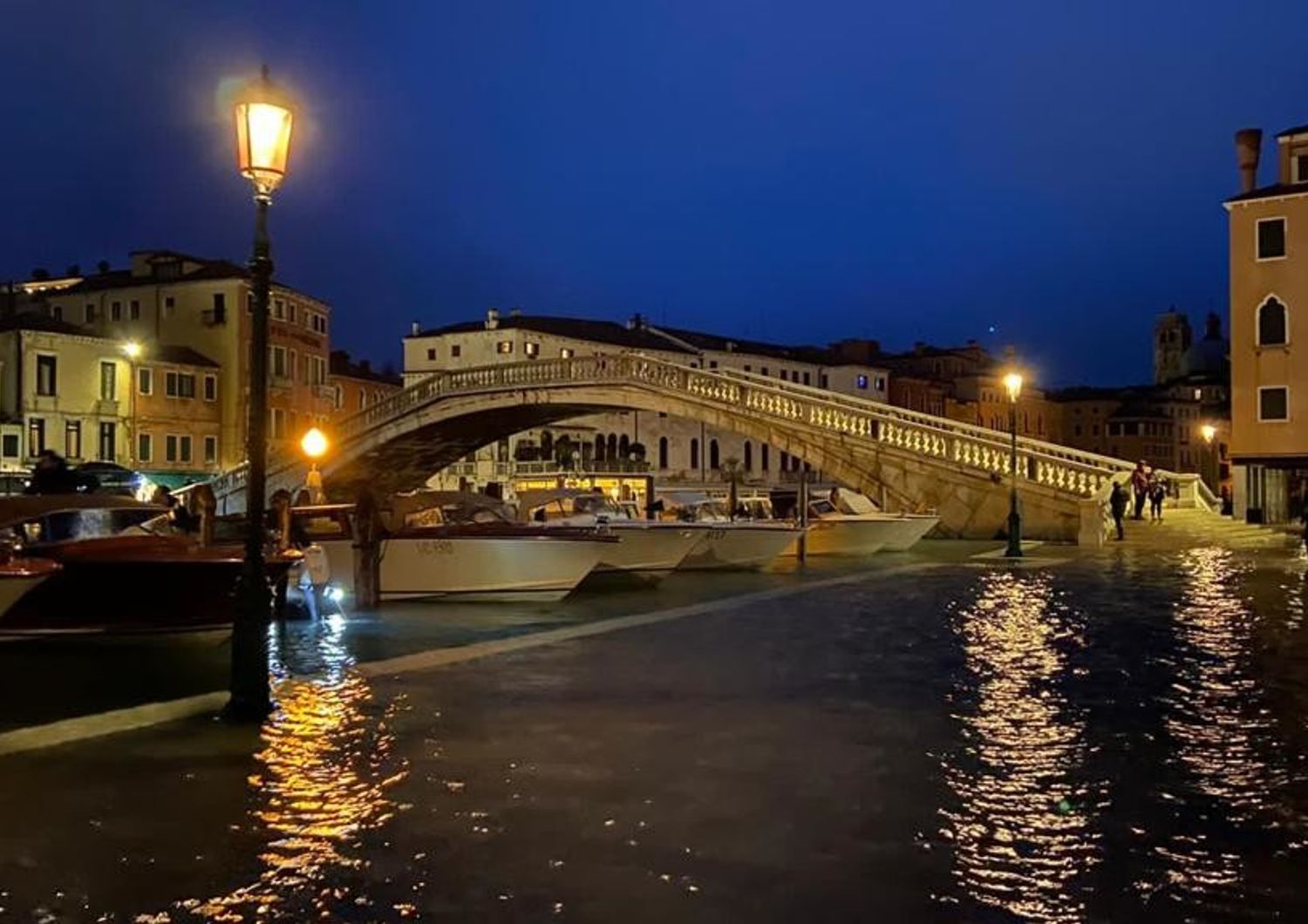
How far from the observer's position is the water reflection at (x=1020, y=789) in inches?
188

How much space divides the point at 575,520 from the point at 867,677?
12733 mm

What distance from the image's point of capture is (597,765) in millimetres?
6668

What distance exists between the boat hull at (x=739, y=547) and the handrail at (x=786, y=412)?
7213 mm

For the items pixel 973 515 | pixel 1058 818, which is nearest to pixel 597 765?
pixel 1058 818

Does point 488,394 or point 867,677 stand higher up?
point 488,394

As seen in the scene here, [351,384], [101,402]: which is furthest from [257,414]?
[351,384]

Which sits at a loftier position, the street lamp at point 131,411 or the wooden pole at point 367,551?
the street lamp at point 131,411

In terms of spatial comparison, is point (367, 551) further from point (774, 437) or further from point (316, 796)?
point (774, 437)

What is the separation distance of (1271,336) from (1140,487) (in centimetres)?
917

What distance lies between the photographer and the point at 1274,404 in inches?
1431

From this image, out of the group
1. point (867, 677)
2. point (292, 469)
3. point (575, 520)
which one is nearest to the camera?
point (867, 677)

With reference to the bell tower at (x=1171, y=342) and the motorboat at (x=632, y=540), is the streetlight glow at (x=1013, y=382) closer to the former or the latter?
the motorboat at (x=632, y=540)

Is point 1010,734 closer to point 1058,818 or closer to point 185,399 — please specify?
point 1058,818

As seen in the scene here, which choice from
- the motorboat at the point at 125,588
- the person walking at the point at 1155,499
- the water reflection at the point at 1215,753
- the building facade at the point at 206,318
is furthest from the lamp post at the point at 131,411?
the water reflection at the point at 1215,753
